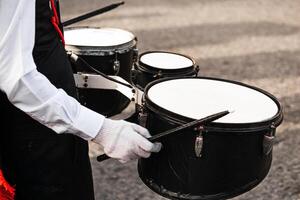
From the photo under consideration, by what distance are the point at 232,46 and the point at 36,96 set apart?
432cm

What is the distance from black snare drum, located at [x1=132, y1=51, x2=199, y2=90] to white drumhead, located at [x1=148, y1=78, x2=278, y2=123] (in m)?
0.13

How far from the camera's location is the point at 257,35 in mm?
5715

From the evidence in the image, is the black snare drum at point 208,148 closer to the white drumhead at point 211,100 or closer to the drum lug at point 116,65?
the white drumhead at point 211,100

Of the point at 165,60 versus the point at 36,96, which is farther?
the point at 165,60

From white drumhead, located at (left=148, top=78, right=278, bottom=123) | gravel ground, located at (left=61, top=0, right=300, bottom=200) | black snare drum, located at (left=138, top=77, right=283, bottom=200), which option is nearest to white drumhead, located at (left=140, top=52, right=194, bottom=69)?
white drumhead, located at (left=148, top=78, right=278, bottom=123)

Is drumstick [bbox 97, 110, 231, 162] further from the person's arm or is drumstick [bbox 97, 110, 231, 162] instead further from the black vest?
the black vest

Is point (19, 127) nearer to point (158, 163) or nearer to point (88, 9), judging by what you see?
point (158, 163)

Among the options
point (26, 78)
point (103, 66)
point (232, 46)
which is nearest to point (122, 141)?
point (26, 78)

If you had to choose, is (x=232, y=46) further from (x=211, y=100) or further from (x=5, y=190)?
(x=5, y=190)

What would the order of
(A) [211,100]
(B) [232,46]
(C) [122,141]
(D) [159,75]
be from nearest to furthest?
(C) [122,141], (A) [211,100], (D) [159,75], (B) [232,46]

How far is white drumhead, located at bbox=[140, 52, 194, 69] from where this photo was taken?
1981mm

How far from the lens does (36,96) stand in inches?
47.1

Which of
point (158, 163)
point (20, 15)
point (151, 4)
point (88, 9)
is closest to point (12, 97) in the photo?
point (20, 15)

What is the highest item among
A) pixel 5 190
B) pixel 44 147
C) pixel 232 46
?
pixel 44 147
